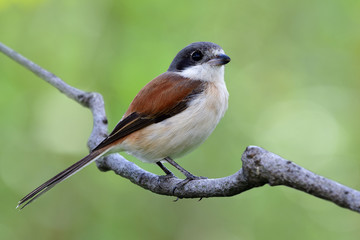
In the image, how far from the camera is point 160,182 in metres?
3.79

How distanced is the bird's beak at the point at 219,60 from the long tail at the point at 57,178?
1.36m

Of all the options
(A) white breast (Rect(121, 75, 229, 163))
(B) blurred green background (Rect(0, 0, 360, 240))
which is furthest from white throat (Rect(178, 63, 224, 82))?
(B) blurred green background (Rect(0, 0, 360, 240))

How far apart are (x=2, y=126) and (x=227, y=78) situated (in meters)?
3.59

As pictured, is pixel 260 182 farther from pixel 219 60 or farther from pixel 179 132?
pixel 219 60

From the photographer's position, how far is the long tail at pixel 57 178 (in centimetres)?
338

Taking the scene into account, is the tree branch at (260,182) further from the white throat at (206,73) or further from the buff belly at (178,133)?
the white throat at (206,73)

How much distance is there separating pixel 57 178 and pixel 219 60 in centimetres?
190

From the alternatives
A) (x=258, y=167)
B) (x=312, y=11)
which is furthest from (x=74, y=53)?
(x=258, y=167)

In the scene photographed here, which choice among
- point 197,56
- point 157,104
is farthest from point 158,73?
point 157,104

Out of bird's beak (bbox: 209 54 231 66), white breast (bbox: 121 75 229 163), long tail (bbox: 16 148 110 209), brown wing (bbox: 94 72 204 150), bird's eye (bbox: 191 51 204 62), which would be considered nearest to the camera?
long tail (bbox: 16 148 110 209)

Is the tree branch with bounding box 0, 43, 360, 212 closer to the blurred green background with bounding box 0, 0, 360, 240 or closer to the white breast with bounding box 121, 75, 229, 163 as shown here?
the white breast with bounding box 121, 75, 229, 163

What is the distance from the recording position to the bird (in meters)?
4.07

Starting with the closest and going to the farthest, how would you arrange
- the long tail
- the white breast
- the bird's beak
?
the long tail
the white breast
the bird's beak

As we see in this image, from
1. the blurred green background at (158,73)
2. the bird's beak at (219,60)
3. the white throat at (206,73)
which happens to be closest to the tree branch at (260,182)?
the white throat at (206,73)
